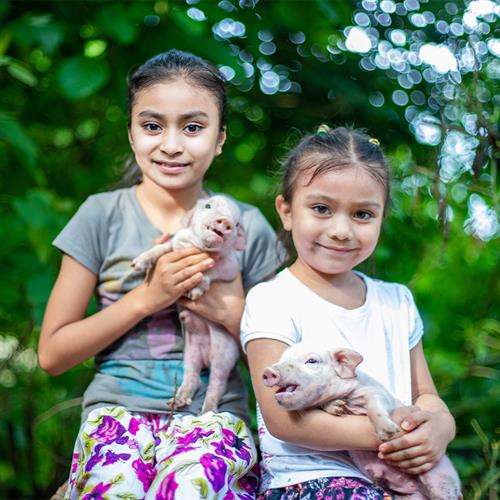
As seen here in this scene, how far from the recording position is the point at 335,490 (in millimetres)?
1546

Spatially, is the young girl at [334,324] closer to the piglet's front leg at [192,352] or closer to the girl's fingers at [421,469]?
the girl's fingers at [421,469]

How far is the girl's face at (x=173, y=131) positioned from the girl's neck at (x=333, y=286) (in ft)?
1.17

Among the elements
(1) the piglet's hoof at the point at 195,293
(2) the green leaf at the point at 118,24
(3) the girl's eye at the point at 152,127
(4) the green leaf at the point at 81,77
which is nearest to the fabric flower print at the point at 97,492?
(1) the piglet's hoof at the point at 195,293

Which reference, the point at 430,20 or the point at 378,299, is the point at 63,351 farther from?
the point at 430,20

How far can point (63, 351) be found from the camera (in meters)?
1.87

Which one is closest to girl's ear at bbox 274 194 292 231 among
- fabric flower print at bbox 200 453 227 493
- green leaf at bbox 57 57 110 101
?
fabric flower print at bbox 200 453 227 493

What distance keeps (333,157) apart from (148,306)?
0.55 meters

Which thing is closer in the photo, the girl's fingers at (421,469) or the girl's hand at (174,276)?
the girl's fingers at (421,469)

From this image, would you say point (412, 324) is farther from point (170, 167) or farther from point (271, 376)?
point (170, 167)

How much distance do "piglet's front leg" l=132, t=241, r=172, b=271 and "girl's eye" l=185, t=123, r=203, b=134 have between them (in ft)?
0.89

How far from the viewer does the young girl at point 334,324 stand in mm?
1533

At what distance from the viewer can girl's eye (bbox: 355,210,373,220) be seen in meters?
1.68

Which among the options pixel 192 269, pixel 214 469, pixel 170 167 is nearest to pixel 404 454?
pixel 214 469

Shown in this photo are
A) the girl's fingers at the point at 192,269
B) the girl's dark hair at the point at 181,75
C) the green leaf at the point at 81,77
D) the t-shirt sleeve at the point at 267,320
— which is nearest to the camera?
the t-shirt sleeve at the point at 267,320
